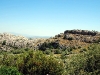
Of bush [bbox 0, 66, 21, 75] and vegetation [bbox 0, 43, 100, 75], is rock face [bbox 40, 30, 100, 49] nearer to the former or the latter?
vegetation [bbox 0, 43, 100, 75]

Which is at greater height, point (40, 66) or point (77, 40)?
point (77, 40)

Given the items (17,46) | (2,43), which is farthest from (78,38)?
(2,43)

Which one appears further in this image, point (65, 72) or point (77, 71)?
point (65, 72)

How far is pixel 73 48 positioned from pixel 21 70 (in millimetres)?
70881

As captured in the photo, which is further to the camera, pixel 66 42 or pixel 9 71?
pixel 66 42

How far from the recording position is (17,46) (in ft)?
464

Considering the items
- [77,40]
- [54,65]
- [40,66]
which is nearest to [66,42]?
[77,40]

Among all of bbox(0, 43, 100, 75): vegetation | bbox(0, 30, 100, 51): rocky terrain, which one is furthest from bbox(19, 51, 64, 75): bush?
bbox(0, 30, 100, 51): rocky terrain

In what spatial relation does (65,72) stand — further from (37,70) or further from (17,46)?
Result: (17,46)

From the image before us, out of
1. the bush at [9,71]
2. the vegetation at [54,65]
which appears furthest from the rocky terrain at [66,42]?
the bush at [9,71]

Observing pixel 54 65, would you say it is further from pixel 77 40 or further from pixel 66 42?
pixel 77 40

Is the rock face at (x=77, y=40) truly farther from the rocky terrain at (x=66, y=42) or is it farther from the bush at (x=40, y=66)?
the bush at (x=40, y=66)

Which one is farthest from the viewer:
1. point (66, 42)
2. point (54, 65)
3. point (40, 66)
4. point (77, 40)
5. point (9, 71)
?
A: point (77, 40)

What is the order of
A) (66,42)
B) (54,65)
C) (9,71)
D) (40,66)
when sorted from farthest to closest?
(66,42) < (54,65) < (40,66) < (9,71)
